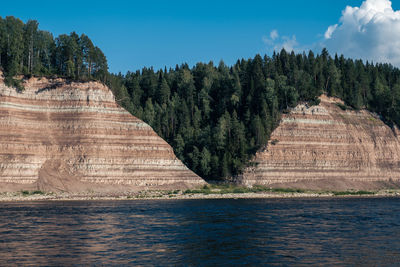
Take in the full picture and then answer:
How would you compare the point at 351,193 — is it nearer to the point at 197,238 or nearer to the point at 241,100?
the point at 241,100

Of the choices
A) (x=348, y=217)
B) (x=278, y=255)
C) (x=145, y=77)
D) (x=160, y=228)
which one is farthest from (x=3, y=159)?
(x=145, y=77)

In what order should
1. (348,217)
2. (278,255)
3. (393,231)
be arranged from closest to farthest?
(278,255), (393,231), (348,217)

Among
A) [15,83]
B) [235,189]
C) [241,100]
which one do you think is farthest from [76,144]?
[241,100]

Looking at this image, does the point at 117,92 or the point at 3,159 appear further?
the point at 117,92

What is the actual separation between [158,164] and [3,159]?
1062 inches

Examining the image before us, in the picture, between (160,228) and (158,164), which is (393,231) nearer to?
(160,228)

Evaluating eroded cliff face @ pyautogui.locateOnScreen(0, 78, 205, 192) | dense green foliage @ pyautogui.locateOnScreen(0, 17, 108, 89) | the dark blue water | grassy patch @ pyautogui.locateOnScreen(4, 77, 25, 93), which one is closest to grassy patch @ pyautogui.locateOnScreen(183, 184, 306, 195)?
eroded cliff face @ pyautogui.locateOnScreen(0, 78, 205, 192)

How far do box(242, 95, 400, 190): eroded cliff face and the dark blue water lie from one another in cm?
4368

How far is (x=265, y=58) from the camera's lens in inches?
5049

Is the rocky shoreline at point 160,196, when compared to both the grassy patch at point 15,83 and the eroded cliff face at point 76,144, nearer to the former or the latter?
the eroded cliff face at point 76,144

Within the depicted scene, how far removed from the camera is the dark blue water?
85.7 feet

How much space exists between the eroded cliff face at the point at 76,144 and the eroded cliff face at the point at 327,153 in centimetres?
1886

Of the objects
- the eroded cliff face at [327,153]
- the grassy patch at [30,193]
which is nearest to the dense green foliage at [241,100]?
the eroded cliff face at [327,153]

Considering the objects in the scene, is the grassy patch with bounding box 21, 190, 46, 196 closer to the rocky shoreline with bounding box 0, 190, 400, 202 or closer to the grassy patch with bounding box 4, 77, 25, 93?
the rocky shoreline with bounding box 0, 190, 400, 202
